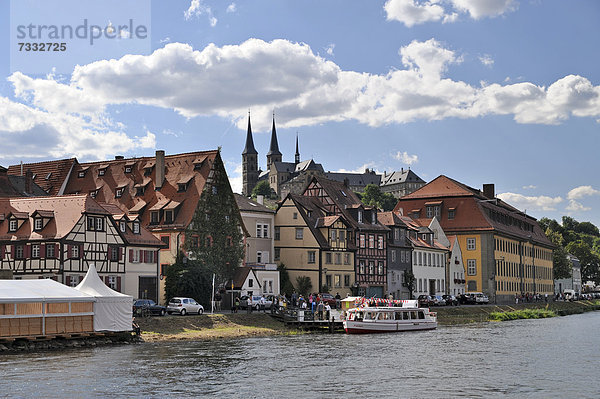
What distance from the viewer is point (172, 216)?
82.2 metres

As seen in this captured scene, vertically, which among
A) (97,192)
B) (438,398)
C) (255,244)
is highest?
(97,192)

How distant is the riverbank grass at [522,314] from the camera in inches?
3647

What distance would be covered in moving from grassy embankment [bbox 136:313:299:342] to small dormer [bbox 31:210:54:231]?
1354 centimetres

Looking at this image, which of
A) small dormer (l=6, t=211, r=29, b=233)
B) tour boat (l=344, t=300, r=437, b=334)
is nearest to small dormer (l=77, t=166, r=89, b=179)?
small dormer (l=6, t=211, r=29, b=233)

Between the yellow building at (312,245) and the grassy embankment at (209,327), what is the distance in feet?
73.0

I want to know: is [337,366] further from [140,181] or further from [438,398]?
[140,181]

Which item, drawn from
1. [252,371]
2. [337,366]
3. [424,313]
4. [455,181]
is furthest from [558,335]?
[455,181]

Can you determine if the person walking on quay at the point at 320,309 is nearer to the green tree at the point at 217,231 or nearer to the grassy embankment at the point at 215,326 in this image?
the grassy embankment at the point at 215,326

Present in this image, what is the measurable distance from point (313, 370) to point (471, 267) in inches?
3259

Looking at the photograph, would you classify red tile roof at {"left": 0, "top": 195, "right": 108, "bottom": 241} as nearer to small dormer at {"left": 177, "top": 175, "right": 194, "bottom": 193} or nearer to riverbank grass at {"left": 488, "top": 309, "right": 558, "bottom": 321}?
small dormer at {"left": 177, "top": 175, "right": 194, "bottom": 193}

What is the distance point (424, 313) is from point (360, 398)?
136 feet

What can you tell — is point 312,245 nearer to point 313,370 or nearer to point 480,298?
point 480,298

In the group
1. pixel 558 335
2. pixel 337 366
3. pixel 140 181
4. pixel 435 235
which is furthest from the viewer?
pixel 435 235

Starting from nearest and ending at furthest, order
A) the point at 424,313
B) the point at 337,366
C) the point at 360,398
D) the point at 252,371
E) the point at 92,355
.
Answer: the point at 360,398, the point at 252,371, the point at 337,366, the point at 92,355, the point at 424,313
